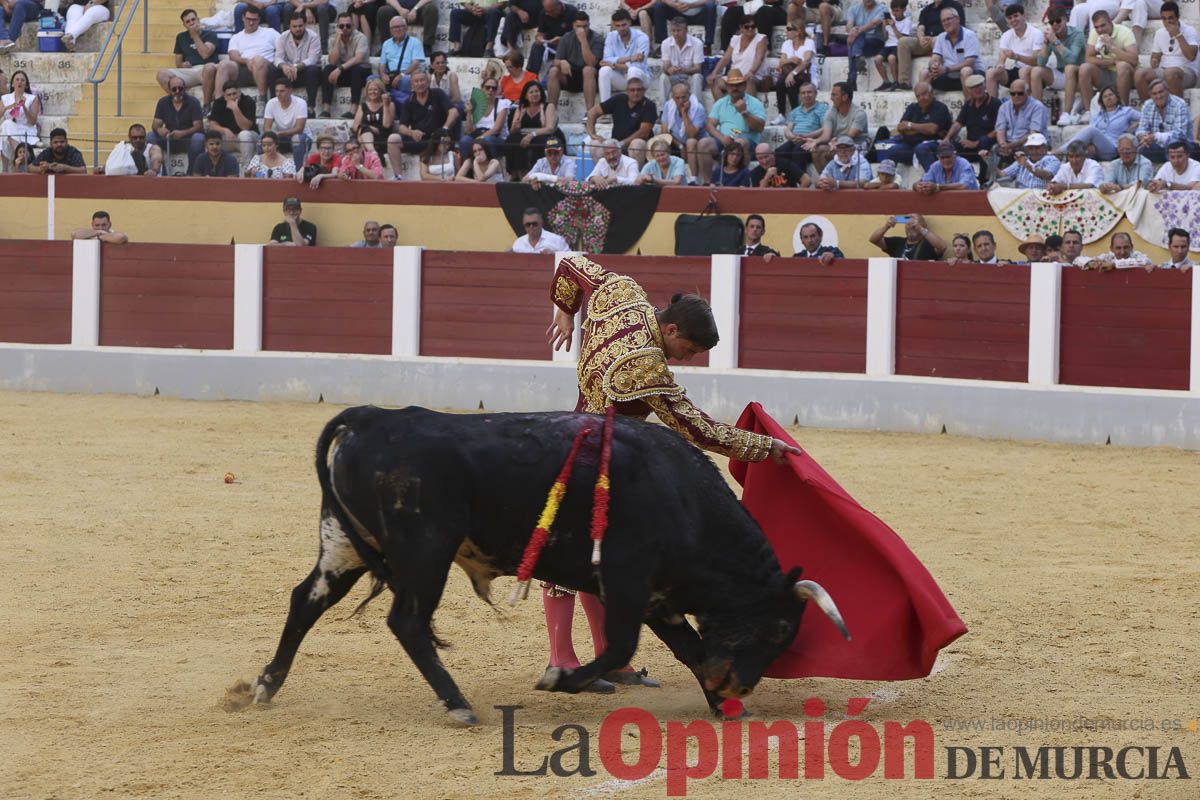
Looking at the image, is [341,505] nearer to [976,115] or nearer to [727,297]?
[727,297]

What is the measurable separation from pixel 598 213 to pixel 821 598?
24.7 ft

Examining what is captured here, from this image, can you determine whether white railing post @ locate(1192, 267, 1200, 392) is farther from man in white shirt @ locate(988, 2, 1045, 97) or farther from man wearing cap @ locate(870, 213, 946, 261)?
man in white shirt @ locate(988, 2, 1045, 97)

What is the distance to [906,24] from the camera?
39.8ft

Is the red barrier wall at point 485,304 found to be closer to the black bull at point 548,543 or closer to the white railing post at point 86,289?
the white railing post at point 86,289

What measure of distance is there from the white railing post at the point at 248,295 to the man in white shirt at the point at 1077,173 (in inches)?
210

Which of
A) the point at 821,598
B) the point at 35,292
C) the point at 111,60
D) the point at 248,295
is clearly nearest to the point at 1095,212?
the point at 248,295

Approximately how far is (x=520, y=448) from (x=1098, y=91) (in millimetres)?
8540

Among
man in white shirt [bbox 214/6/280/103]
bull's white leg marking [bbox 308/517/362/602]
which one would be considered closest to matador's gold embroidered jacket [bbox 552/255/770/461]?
bull's white leg marking [bbox 308/517/362/602]

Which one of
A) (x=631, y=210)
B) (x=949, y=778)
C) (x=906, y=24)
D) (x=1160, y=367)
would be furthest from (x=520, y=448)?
(x=906, y=24)

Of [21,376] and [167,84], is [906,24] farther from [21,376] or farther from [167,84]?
[21,376]

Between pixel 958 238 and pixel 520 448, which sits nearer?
pixel 520 448

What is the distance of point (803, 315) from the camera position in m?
10.2

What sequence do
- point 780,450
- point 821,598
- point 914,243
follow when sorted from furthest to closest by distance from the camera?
1. point 914,243
2. point 780,450
3. point 821,598

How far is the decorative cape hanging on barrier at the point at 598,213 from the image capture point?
11.1 meters
